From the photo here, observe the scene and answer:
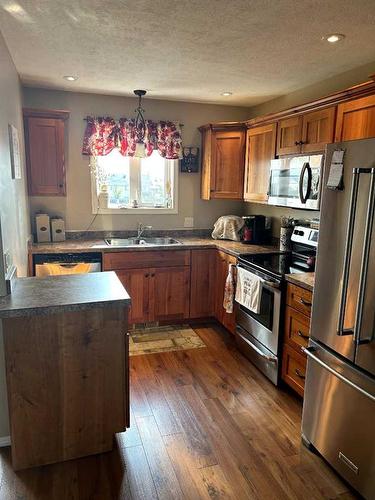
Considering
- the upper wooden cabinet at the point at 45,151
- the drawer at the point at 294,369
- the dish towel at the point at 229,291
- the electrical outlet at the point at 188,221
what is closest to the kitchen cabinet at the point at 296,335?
the drawer at the point at 294,369

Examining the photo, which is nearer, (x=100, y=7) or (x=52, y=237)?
(x=100, y=7)

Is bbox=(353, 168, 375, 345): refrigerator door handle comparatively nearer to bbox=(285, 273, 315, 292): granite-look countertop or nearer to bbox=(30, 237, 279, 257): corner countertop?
bbox=(285, 273, 315, 292): granite-look countertop

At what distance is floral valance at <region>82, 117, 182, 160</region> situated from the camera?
3.89m

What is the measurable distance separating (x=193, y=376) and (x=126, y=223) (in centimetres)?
199

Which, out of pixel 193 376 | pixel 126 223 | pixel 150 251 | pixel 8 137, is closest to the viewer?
pixel 8 137

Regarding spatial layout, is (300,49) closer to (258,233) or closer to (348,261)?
(348,261)

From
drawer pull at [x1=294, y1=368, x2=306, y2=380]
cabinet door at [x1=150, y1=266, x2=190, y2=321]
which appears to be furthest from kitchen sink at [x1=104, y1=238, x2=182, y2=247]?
drawer pull at [x1=294, y1=368, x2=306, y2=380]

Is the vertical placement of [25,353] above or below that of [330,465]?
above

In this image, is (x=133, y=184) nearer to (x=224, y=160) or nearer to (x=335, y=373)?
(x=224, y=160)

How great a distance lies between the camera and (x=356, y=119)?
242 centimetres

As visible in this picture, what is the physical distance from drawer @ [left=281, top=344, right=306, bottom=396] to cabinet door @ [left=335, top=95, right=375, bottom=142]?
153cm

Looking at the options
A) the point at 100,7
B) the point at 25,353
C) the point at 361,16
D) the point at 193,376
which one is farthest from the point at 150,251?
the point at 361,16

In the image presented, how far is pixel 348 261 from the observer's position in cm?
180

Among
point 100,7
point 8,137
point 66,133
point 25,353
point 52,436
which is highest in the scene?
point 100,7
